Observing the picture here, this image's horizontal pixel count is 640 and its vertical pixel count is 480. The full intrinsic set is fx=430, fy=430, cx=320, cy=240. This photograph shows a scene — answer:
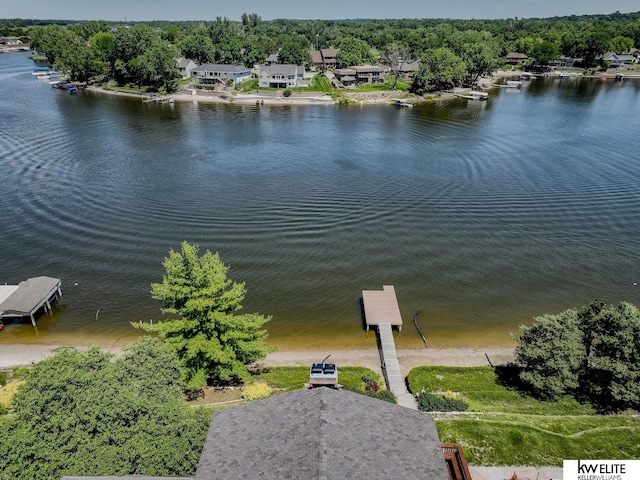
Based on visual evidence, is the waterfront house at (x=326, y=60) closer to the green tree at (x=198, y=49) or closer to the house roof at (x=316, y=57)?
the house roof at (x=316, y=57)

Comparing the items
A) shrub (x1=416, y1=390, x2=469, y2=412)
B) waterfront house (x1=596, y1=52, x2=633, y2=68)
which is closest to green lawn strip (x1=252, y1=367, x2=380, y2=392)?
shrub (x1=416, y1=390, x2=469, y2=412)

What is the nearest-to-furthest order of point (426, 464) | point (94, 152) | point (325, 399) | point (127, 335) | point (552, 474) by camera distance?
point (426, 464)
point (325, 399)
point (552, 474)
point (127, 335)
point (94, 152)

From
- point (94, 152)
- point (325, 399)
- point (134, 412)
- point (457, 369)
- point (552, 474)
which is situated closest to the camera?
point (325, 399)

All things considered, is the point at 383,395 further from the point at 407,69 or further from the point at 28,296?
the point at 407,69

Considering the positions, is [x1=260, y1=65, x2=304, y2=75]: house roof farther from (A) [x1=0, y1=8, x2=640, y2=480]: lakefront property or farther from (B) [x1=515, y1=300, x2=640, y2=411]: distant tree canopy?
(B) [x1=515, y1=300, x2=640, y2=411]: distant tree canopy

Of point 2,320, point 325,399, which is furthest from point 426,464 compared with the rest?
point 2,320

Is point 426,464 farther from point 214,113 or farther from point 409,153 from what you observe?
point 214,113

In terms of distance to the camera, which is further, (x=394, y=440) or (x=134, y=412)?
(x=134, y=412)
